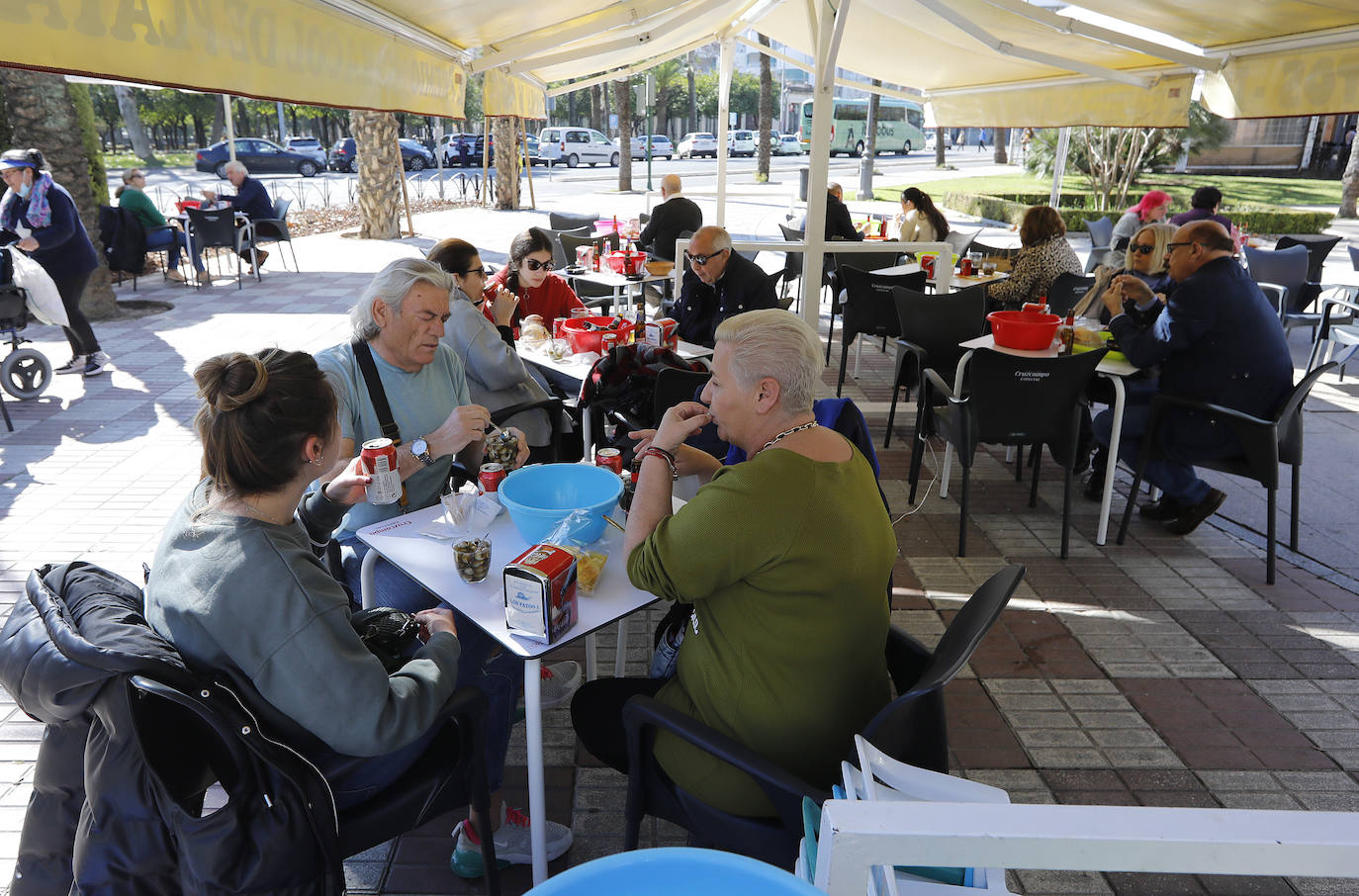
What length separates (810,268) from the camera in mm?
6023

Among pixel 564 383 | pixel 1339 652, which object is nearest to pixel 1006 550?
pixel 1339 652

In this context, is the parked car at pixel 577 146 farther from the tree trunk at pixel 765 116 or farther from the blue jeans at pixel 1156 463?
the blue jeans at pixel 1156 463

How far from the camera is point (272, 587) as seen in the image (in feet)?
5.30

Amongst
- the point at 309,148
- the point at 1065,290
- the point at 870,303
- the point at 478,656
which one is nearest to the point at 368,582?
the point at 478,656

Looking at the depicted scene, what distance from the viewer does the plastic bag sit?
7.23ft

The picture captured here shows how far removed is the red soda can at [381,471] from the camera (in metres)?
2.39

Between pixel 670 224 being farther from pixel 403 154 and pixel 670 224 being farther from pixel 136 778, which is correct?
pixel 403 154

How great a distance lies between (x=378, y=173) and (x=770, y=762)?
14915mm

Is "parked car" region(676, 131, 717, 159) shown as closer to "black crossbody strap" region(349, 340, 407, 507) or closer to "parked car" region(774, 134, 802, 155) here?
"parked car" region(774, 134, 802, 155)

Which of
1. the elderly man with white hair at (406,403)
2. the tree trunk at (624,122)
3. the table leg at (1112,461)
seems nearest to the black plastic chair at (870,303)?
the table leg at (1112,461)

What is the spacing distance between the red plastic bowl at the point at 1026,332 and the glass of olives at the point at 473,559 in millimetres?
3550

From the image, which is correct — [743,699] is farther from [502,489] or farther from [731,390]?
[502,489]

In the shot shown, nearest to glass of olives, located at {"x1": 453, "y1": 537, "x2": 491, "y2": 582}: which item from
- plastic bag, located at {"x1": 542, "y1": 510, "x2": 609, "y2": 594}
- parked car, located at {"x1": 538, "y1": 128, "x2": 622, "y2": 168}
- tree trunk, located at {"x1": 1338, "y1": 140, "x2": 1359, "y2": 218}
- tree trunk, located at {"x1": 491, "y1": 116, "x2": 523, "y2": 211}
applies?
plastic bag, located at {"x1": 542, "y1": 510, "x2": 609, "y2": 594}

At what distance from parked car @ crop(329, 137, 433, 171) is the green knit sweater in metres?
30.8
